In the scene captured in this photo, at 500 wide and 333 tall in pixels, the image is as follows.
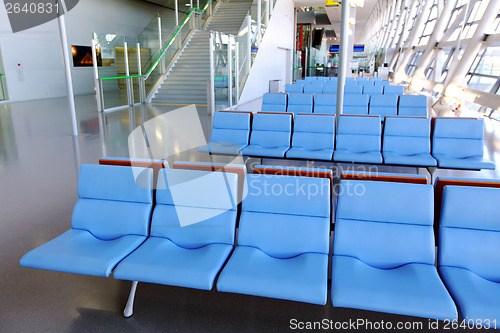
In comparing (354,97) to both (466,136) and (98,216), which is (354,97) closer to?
(466,136)

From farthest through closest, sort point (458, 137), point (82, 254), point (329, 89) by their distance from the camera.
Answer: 1. point (329, 89)
2. point (458, 137)
3. point (82, 254)

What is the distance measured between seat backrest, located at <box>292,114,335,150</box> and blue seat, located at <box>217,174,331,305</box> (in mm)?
2630

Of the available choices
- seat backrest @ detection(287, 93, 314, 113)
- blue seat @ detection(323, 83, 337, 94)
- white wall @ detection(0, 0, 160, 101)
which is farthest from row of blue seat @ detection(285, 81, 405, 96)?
white wall @ detection(0, 0, 160, 101)

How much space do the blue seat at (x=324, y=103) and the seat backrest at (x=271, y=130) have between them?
7.84ft

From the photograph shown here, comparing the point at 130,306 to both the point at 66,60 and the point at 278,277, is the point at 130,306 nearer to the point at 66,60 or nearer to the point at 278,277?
the point at 278,277

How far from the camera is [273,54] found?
1555 centimetres

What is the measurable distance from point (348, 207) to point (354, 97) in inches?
211

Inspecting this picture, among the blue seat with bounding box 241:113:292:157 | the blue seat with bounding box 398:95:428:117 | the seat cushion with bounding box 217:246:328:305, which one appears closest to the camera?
the seat cushion with bounding box 217:246:328:305

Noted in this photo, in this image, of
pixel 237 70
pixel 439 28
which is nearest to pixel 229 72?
pixel 237 70

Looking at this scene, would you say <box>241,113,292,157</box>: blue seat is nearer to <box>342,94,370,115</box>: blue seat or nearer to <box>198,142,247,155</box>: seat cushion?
<box>198,142,247,155</box>: seat cushion

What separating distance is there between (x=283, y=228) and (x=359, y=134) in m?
2.89

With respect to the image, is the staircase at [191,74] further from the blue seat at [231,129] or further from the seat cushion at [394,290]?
the seat cushion at [394,290]

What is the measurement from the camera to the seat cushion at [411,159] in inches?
168

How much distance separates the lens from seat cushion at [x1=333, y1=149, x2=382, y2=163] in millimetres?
4430
